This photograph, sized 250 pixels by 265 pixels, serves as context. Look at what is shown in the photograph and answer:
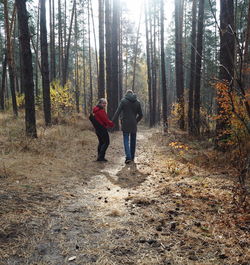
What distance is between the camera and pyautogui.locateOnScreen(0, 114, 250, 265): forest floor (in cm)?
225

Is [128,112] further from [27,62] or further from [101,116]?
[27,62]

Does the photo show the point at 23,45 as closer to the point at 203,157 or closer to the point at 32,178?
the point at 32,178

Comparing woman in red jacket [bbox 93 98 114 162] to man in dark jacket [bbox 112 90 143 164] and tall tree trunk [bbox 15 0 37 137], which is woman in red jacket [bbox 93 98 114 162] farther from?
tall tree trunk [bbox 15 0 37 137]

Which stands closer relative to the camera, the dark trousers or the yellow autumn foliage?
the dark trousers

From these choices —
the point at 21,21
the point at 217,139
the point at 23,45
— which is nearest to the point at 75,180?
the point at 217,139

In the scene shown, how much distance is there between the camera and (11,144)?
6672 millimetres

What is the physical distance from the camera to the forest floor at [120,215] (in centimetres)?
225

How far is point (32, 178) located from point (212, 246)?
11.4ft

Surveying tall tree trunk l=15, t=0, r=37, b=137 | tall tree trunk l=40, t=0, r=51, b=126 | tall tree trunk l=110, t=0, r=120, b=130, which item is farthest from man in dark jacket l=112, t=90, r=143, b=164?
tall tree trunk l=110, t=0, r=120, b=130

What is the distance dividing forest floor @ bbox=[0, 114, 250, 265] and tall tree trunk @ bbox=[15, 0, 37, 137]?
244cm

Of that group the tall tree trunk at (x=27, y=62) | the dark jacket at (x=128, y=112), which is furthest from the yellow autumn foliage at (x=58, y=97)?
the dark jacket at (x=128, y=112)

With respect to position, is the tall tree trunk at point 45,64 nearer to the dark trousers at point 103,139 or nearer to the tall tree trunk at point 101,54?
the tall tree trunk at point 101,54

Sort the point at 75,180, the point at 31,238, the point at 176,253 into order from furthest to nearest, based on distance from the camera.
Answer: the point at 75,180 → the point at 31,238 → the point at 176,253

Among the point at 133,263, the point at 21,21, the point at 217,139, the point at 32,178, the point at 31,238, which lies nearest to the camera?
the point at 133,263
